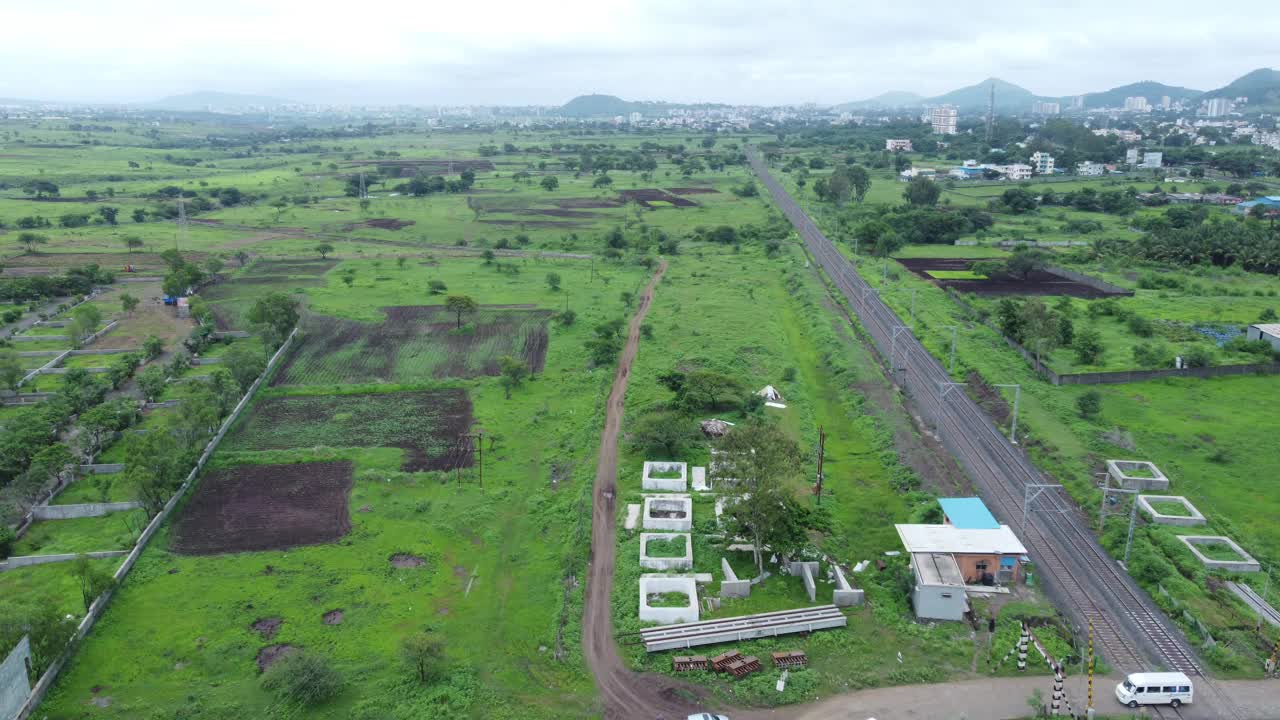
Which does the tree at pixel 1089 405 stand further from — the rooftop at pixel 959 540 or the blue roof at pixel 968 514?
the rooftop at pixel 959 540

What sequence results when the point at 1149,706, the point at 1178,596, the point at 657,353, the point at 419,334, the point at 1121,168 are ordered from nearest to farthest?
1. the point at 1149,706
2. the point at 1178,596
3. the point at 657,353
4. the point at 419,334
5. the point at 1121,168

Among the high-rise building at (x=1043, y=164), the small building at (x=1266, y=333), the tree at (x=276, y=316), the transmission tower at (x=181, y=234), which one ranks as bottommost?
the small building at (x=1266, y=333)

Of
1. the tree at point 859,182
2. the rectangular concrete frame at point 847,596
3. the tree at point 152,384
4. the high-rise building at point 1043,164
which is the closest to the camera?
the rectangular concrete frame at point 847,596

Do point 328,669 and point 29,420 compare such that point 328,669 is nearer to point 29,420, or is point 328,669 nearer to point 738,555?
point 738,555

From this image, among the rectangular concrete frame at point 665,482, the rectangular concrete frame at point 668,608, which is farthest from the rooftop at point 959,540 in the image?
the rectangular concrete frame at point 665,482

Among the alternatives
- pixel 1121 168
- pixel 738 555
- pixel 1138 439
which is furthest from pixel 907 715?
pixel 1121 168

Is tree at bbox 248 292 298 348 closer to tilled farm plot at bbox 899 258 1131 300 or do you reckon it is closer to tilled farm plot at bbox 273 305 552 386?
tilled farm plot at bbox 273 305 552 386

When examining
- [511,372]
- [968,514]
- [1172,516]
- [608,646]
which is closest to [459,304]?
[511,372]
